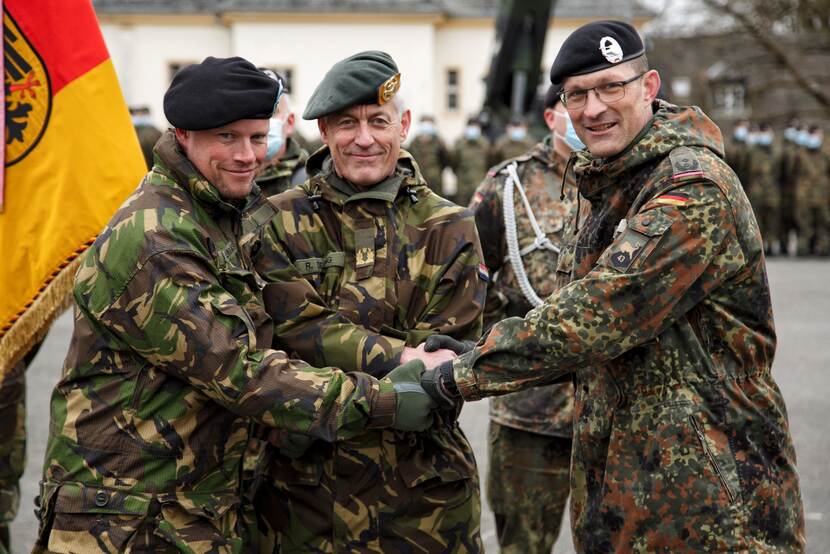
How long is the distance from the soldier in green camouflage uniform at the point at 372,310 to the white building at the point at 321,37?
3309cm

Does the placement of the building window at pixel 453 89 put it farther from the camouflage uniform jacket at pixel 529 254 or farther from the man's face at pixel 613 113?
the man's face at pixel 613 113

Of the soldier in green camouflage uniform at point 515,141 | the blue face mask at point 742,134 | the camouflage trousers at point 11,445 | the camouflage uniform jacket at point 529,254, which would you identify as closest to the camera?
the camouflage uniform jacket at point 529,254

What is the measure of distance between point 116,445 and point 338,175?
1.13 m

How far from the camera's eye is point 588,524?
3.07 meters

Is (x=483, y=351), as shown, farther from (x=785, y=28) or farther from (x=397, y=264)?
(x=785, y=28)

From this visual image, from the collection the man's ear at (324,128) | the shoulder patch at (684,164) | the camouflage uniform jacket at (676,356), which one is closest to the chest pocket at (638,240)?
the camouflage uniform jacket at (676,356)

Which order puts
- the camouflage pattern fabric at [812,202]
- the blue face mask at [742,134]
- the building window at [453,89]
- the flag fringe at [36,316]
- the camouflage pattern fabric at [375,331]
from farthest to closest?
the building window at [453,89] → the blue face mask at [742,134] → the camouflage pattern fabric at [812,202] → the flag fringe at [36,316] → the camouflage pattern fabric at [375,331]

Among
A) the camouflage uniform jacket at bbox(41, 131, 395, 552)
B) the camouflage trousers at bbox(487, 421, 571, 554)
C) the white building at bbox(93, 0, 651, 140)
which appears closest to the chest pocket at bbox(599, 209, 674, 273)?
the camouflage uniform jacket at bbox(41, 131, 395, 552)

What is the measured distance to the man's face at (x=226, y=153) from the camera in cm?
303

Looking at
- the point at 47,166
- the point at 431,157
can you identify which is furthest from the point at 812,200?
the point at 47,166

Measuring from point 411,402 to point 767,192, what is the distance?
16836mm

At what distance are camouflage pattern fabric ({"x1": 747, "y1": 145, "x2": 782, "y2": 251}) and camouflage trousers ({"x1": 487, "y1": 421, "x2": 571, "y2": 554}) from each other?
15.0 m

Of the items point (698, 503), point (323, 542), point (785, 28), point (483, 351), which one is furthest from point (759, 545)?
point (785, 28)

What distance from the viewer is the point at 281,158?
17.4 ft
